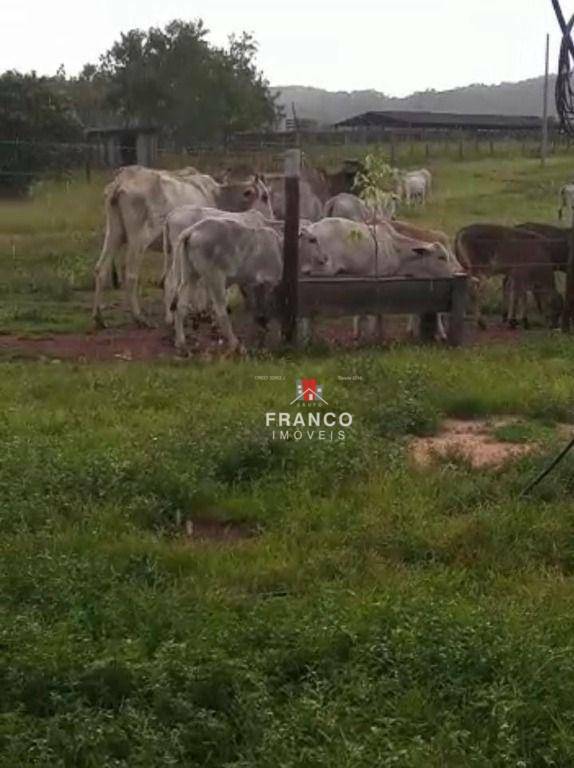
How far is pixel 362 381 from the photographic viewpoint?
29.3 feet

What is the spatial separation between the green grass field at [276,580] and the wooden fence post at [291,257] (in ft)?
5.28

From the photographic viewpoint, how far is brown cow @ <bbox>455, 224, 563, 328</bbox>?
41.9 feet

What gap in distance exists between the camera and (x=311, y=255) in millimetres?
11195

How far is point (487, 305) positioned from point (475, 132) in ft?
136

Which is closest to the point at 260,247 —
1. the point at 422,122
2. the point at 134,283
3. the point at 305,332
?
the point at 305,332

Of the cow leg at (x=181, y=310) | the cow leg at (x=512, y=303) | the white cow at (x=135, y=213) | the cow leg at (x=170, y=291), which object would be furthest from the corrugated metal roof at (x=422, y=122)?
the cow leg at (x=181, y=310)

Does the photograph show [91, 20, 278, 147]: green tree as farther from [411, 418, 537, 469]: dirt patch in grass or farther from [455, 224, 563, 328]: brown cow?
[411, 418, 537, 469]: dirt patch in grass

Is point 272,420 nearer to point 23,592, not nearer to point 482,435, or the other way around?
point 482,435

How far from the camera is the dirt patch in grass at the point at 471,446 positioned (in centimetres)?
701

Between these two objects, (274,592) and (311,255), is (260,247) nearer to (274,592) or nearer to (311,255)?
(311,255)

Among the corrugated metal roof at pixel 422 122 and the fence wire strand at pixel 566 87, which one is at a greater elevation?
the corrugated metal roof at pixel 422 122

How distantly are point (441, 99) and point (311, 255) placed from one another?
14403 cm

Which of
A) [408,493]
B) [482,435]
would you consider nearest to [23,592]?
[408,493]

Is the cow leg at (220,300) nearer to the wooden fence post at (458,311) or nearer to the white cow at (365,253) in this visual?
the white cow at (365,253)
